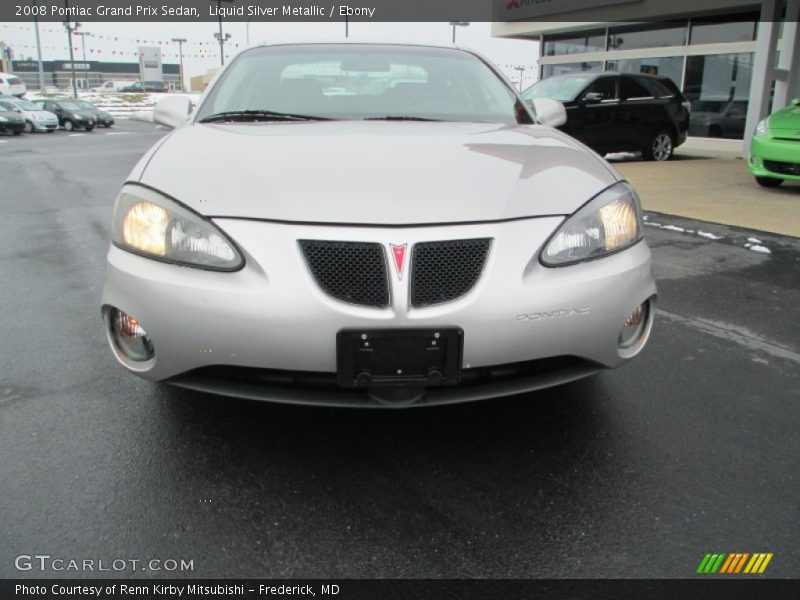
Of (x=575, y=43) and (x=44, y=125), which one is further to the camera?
(x=44, y=125)

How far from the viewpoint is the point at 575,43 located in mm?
19422

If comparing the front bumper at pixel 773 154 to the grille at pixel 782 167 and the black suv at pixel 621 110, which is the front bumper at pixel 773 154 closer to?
the grille at pixel 782 167

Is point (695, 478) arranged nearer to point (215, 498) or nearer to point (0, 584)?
point (215, 498)

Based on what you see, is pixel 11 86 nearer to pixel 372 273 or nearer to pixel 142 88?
pixel 142 88

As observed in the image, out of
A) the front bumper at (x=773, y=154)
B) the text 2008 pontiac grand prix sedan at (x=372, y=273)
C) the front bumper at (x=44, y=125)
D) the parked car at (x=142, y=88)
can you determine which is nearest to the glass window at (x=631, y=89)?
the front bumper at (x=773, y=154)

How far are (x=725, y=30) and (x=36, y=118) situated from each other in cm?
2565

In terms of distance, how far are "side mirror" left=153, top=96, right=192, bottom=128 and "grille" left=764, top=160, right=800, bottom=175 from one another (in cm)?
695

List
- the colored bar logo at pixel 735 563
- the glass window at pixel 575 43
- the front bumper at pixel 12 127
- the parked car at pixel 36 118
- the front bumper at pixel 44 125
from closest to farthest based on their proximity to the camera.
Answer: the colored bar logo at pixel 735 563 < the glass window at pixel 575 43 < the front bumper at pixel 12 127 < the parked car at pixel 36 118 < the front bumper at pixel 44 125

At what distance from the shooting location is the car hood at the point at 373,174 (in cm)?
203

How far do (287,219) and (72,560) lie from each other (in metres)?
1.07

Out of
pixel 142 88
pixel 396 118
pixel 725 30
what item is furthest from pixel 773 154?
pixel 142 88

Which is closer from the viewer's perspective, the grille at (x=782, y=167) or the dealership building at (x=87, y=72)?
the grille at (x=782, y=167)

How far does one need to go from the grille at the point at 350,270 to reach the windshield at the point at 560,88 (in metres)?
10.1

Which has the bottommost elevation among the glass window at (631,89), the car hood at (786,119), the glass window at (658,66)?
the car hood at (786,119)
